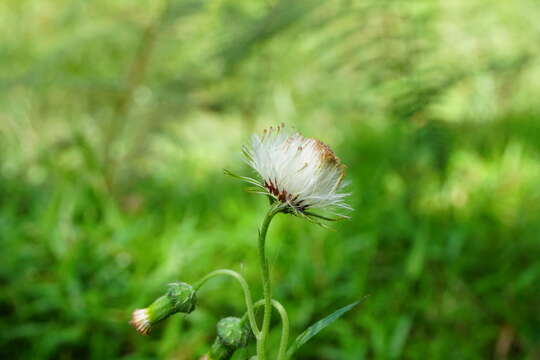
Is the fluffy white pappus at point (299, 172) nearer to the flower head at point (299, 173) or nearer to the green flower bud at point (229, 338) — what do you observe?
the flower head at point (299, 173)

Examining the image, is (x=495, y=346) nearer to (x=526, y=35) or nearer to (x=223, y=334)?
(x=223, y=334)

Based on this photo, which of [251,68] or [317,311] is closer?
[317,311]

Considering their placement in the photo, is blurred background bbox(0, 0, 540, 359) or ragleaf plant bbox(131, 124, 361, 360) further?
blurred background bbox(0, 0, 540, 359)

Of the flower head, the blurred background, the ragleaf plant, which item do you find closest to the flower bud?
the ragleaf plant

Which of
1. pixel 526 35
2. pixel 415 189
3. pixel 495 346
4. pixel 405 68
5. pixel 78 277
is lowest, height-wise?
pixel 495 346

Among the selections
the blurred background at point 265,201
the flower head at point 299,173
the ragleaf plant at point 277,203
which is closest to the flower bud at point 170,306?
the ragleaf plant at point 277,203

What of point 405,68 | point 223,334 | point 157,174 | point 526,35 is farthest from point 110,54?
point 223,334

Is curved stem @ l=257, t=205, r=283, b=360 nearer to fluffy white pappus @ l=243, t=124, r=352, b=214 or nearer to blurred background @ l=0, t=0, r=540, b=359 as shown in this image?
fluffy white pappus @ l=243, t=124, r=352, b=214
